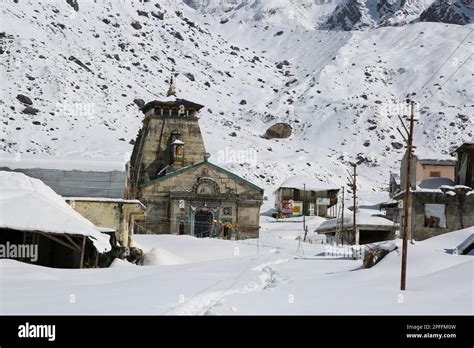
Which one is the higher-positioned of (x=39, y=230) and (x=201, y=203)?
(x=201, y=203)

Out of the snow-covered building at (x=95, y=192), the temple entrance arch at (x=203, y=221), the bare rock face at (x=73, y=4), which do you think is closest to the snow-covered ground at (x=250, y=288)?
the snow-covered building at (x=95, y=192)

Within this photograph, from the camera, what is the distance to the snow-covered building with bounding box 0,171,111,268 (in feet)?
90.4

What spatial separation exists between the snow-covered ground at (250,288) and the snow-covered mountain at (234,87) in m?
64.8

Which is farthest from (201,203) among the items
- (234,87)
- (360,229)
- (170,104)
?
(234,87)

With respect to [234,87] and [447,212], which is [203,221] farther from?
[234,87]

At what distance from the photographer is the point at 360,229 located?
61.7 m

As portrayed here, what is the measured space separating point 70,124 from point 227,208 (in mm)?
53327

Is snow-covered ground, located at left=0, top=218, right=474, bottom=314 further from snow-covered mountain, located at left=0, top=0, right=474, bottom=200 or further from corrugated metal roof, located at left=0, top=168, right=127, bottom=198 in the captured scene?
snow-covered mountain, located at left=0, top=0, right=474, bottom=200

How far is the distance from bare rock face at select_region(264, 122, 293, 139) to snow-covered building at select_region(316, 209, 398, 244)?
6208 cm

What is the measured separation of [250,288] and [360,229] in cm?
3932

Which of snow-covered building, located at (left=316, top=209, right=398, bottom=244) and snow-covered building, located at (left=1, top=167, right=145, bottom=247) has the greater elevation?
snow-covered building, located at (left=1, top=167, right=145, bottom=247)

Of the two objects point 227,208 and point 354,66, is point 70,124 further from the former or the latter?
point 354,66

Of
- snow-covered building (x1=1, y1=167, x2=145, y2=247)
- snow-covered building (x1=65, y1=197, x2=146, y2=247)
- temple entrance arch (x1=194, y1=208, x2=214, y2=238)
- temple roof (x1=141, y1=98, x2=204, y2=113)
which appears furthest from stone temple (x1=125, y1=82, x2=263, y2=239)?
snow-covered building (x1=65, y1=197, x2=146, y2=247)
